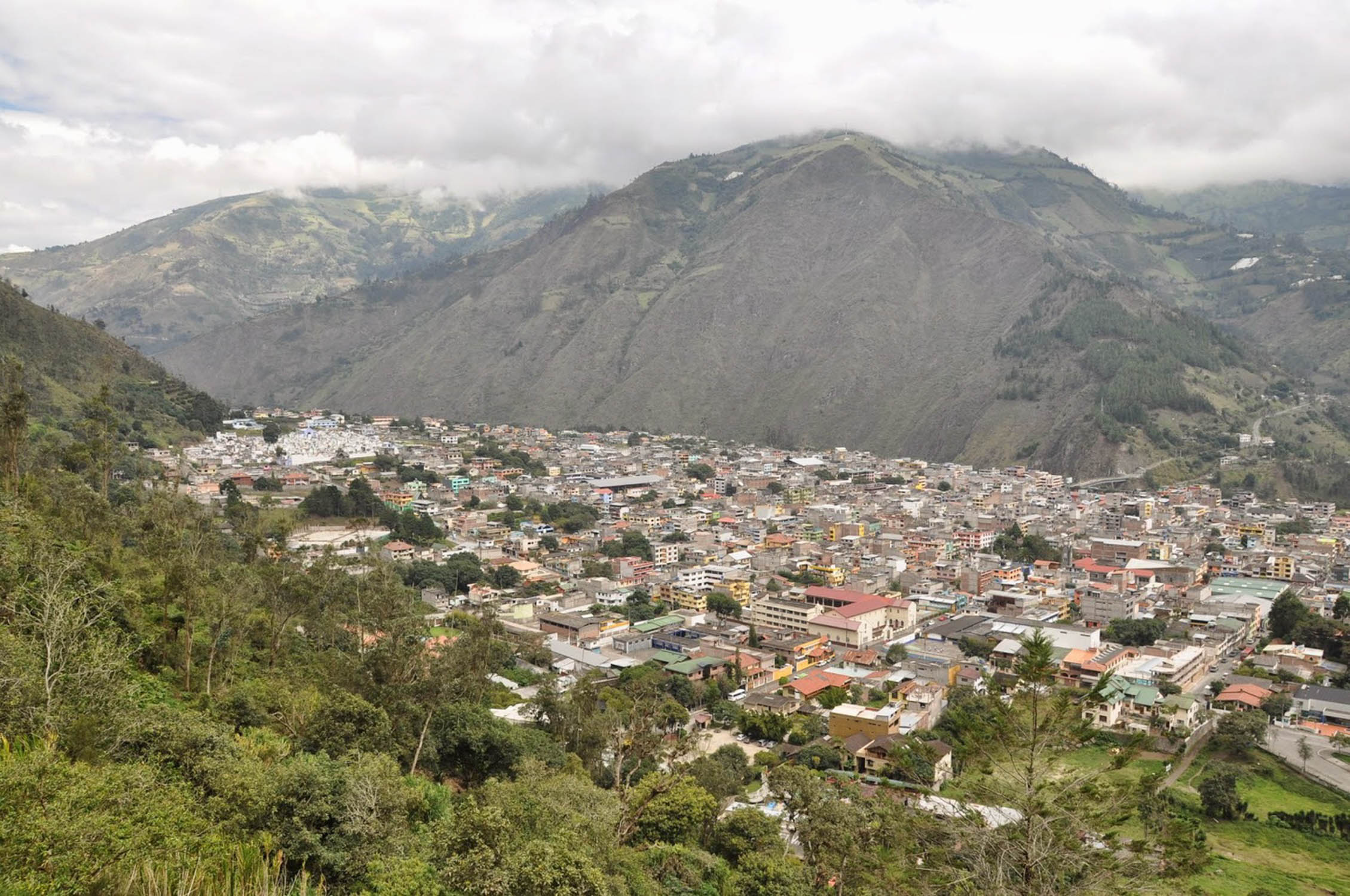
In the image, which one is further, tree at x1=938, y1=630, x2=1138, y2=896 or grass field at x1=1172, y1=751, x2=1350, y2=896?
grass field at x1=1172, y1=751, x2=1350, y2=896

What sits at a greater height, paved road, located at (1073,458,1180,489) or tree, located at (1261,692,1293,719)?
paved road, located at (1073,458,1180,489)

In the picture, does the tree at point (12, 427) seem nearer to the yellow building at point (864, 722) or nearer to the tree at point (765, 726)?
the tree at point (765, 726)

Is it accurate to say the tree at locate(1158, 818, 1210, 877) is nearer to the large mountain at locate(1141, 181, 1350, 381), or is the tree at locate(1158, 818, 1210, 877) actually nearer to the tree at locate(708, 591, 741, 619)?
the tree at locate(708, 591, 741, 619)

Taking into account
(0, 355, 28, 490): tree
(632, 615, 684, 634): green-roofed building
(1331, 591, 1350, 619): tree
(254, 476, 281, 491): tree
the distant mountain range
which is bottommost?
(632, 615, 684, 634): green-roofed building

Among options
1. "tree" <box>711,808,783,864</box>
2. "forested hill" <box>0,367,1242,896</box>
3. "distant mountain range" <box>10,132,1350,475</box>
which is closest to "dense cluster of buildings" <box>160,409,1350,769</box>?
"forested hill" <box>0,367,1242,896</box>

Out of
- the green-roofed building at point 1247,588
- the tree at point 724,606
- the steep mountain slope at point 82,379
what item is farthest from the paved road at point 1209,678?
the steep mountain slope at point 82,379

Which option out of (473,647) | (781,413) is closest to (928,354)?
(781,413)

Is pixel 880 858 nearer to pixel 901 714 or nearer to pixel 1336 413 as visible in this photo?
pixel 901 714
